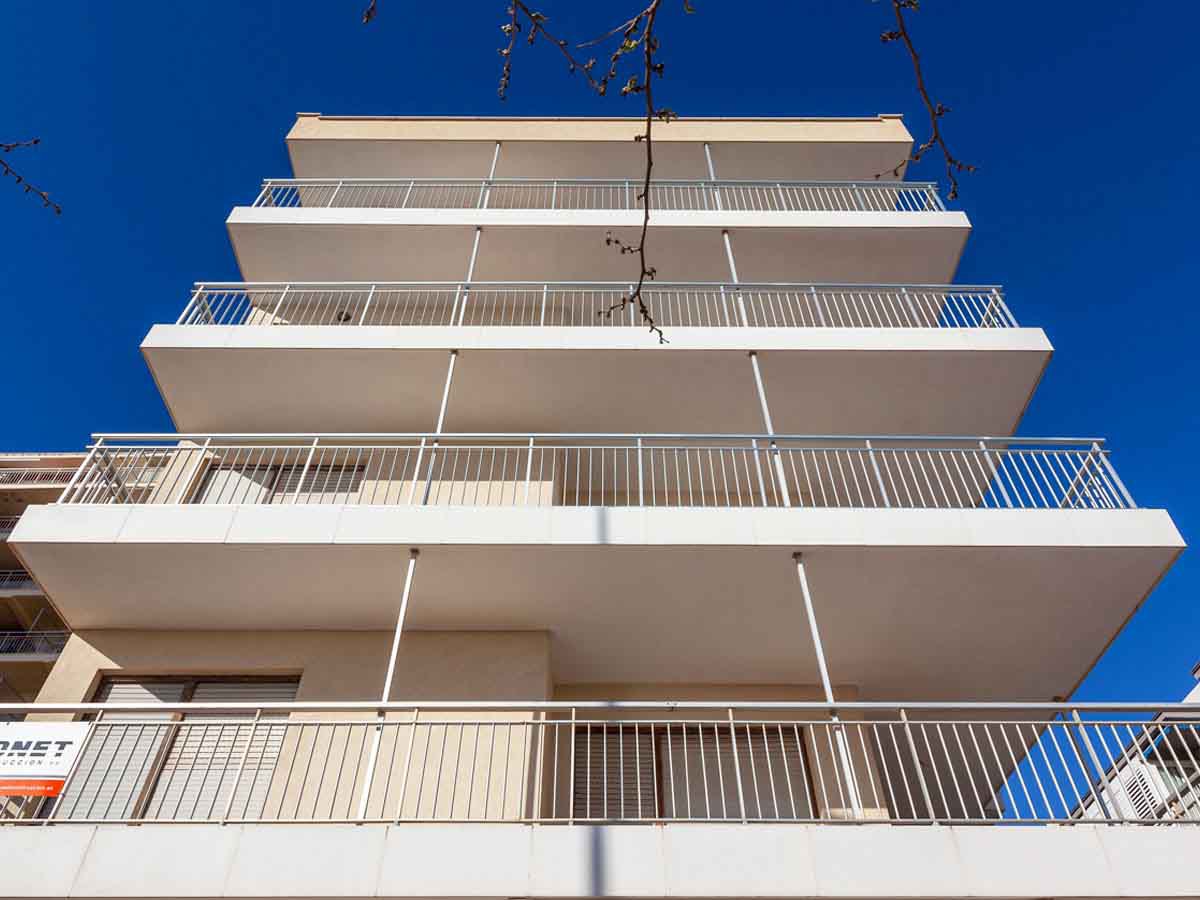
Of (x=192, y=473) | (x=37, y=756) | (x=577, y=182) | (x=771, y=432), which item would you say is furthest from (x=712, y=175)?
(x=37, y=756)

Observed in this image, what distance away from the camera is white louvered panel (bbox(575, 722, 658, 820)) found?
9.02 meters

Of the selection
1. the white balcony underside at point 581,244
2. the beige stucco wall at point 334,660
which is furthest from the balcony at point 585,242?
the beige stucco wall at point 334,660

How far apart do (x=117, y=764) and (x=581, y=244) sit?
1043 centimetres

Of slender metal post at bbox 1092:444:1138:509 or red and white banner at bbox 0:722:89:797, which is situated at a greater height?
slender metal post at bbox 1092:444:1138:509

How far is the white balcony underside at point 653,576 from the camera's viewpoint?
8.45 m

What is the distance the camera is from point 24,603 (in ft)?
113

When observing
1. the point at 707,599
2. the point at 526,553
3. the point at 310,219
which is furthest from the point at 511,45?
the point at 310,219

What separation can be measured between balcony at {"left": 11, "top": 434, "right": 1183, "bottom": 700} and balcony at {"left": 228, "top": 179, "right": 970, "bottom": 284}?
5.43 m

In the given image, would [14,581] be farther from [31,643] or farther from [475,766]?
[475,766]

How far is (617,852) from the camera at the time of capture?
5.88m

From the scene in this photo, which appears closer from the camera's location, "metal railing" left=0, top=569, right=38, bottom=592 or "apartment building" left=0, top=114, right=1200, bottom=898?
"apartment building" left=0, top=114, right=1200, bottom=898

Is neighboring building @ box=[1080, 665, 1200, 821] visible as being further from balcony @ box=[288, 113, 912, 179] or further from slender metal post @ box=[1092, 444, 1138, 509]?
balcony @ box=[288, 113, 912, 179]

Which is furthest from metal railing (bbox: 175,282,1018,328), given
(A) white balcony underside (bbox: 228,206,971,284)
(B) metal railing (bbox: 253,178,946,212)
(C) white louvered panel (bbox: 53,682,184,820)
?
(C) white louvered panel (bbox: 53,682,184,820)

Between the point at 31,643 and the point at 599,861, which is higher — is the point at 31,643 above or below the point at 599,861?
above
